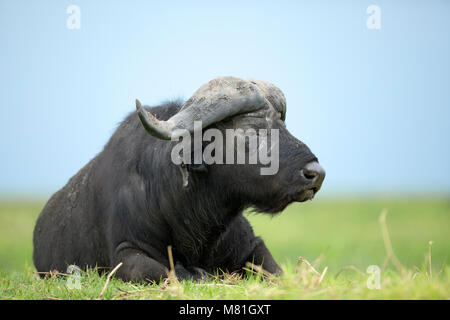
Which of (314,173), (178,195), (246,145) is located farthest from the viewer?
(178,195)

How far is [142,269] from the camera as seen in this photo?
6.54m

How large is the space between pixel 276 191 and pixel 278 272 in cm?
161

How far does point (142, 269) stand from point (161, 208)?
77cm

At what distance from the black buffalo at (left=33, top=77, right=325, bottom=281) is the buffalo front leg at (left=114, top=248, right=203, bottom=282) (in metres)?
0.01

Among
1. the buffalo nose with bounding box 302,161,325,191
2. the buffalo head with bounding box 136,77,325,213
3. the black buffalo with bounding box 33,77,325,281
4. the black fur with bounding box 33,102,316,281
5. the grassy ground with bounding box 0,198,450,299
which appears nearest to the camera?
the grassy ground with bounding box 0,198,450,299

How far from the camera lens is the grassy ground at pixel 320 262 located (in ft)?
15.3

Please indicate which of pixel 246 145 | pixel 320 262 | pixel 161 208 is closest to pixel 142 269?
pixel 161 208

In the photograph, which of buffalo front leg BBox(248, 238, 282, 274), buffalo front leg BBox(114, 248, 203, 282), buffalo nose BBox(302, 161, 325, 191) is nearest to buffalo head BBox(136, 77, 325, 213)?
buffalo nose BBox(302, 161, 325, 191)

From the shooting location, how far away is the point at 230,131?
6.32 metres

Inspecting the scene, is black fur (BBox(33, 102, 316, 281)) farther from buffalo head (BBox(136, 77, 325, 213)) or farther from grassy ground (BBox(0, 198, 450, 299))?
grassy ground (BBox(0, 198, 450, 299))

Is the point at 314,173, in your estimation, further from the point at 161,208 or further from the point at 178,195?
the point at 161,208

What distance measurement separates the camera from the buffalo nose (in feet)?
19.1
